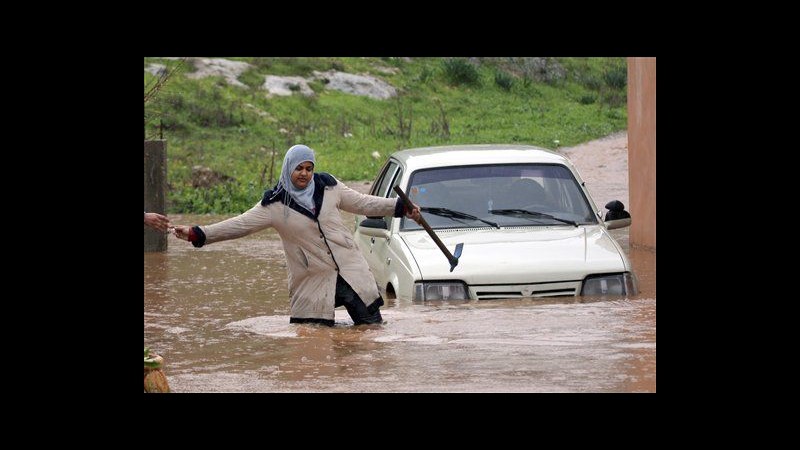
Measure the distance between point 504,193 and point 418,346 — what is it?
93.2 inches

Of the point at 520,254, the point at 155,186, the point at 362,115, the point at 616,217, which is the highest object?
the point at 362,115

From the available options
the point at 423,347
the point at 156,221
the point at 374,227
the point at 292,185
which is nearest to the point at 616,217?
the point at 374,227

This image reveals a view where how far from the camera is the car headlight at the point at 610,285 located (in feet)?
34.1

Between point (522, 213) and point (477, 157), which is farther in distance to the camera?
point (477, 157)

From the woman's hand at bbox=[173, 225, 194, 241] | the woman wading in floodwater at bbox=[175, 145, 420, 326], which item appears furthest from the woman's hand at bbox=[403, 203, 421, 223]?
the woman's hand at bbox=[173, 225, 194, 241]

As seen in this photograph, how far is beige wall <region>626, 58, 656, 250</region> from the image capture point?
1603cm

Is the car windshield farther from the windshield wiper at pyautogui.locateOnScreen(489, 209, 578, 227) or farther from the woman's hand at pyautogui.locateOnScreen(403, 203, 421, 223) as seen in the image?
the woman's hand at pyautogui.locateOnScreen(403, 203, 421, 223)

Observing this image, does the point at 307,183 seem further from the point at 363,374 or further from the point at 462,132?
the point at 462,132

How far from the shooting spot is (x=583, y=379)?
27.5 feet

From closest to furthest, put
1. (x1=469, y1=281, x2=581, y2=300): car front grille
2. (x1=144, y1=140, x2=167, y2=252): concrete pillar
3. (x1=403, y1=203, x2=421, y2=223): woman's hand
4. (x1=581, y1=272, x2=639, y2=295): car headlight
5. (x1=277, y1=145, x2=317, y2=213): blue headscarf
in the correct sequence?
(x1=277, y1=145, x2=317, y2=213): blue headscarf < (x1=403, y1=203, x2=421, y2=223): woman's hand < (x1=469, y1=281, x2=581, y2=300): car front grille < (x1=581, y1=272, x2=639, y2=295): car headlight < (x1=144, y1=140, x2=167, y2=252): concrete pillar

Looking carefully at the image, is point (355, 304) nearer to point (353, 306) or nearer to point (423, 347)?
point (353, 306)

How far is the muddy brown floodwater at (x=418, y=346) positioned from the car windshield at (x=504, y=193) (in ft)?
2.97

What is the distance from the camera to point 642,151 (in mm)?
16469
